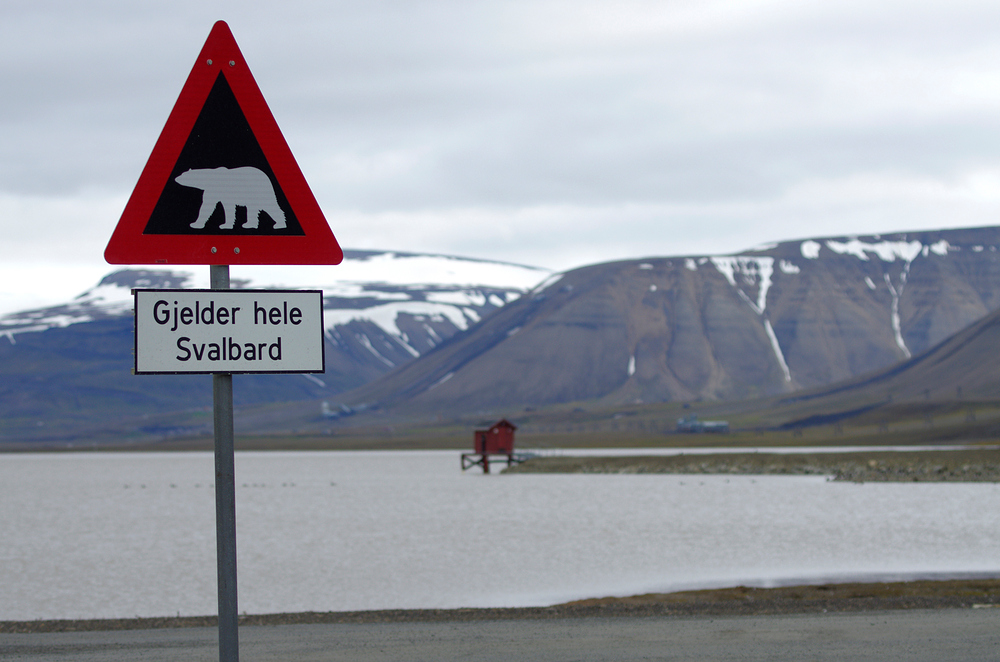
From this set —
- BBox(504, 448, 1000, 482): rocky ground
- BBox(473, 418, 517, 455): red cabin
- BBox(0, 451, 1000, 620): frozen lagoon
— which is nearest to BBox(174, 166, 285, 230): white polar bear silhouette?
BBox(0, 451, 1000, 620): frozen lagoon

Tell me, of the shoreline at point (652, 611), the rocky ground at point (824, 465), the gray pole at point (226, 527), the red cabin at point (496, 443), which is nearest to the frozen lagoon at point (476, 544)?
the rocky ground at point (824, 465)

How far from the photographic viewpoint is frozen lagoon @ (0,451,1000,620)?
3225 centimetres

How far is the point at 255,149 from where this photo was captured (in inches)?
263

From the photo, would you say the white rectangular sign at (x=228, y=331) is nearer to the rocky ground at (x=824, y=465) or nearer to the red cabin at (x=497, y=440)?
the rocky ground at (x=824, y=465)

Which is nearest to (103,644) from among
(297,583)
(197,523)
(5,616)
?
(5,616)

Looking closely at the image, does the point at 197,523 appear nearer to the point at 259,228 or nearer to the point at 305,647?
the point at 305,647

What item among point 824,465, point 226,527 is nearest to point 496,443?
point 824,465

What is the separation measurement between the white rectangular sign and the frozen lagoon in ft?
72.3

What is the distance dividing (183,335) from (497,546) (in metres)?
41.9

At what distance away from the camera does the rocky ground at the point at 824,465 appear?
303 ft

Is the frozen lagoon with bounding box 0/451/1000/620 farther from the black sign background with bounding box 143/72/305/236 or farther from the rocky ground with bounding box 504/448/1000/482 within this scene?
the black sign background with bounding box 143/72/305/236

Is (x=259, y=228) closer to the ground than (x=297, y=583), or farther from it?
farther from it

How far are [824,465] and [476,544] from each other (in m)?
73.3

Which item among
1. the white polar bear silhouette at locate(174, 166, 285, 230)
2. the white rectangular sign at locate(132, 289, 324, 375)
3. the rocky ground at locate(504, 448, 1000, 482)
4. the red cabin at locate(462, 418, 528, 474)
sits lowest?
the rocky ground at locate(504, 448, 1000, 482)
